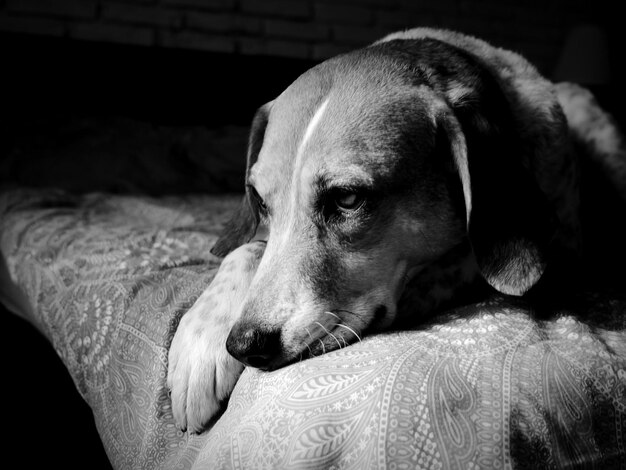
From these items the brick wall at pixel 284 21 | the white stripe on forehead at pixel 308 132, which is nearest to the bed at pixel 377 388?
the white stripe on forehead at pixel 308 132

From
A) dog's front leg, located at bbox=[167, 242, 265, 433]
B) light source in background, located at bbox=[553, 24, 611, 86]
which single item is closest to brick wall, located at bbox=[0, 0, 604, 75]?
light source in background, located at bbox=[553, 24, 611, 86]

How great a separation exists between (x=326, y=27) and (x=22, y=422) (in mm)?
3599

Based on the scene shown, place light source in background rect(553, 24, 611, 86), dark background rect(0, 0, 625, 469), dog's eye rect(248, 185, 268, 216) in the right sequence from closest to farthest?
1. dog's eye rect(248, 185, 268, 216)
2. dark background rect(0, 0, 625, 469)
3. light source in background rect(553, 24, 611, 86)

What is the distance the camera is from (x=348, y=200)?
1271mm

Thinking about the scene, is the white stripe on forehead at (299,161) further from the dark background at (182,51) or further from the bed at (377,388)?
the dark background at (182,51)

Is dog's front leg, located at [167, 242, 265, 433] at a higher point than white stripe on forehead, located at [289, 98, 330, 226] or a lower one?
lower

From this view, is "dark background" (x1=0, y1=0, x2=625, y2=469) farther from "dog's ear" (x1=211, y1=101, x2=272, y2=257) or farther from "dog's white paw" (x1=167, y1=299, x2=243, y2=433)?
"dog's white paw" (x1=167, y1=299, x2=243, y2=433)

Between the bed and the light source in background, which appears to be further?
the light source in background

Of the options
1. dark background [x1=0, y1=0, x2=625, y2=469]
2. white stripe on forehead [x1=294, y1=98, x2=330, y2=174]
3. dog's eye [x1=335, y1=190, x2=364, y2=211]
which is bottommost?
dark background [x1=0, y1=0, x2=625, y2=469]

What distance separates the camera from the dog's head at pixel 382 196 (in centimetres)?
122

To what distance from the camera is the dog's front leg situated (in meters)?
1.11

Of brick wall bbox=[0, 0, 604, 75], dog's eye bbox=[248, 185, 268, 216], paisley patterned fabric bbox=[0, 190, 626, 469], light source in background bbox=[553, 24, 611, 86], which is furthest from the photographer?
light source in background bbox=[553, 24, 611, 86]

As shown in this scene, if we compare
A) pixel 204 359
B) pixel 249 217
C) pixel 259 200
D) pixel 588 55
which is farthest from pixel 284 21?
pixel 204 359

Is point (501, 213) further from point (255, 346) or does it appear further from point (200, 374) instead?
point (200, 374)
